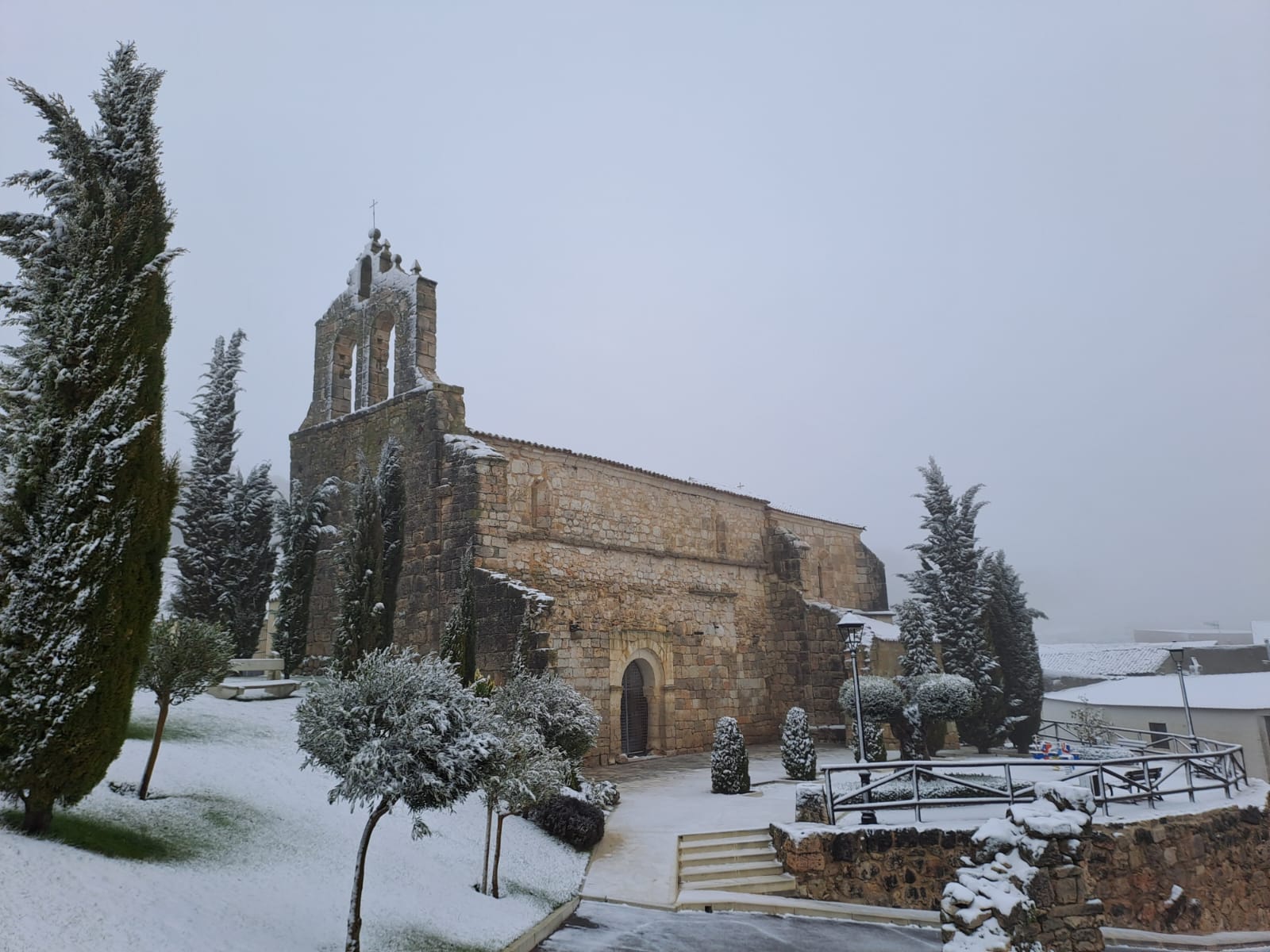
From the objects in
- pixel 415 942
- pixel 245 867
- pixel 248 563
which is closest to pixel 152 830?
pixel 245 867

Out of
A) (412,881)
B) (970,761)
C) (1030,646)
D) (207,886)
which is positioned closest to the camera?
(207,886)

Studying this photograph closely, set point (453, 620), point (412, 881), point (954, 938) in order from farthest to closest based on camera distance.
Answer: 1. point (453, 620)
2. point (412, 881)
3. point (954, 938)

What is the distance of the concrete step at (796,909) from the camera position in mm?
10406

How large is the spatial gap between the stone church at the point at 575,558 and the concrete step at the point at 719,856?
477cm

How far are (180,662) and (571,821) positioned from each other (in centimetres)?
597

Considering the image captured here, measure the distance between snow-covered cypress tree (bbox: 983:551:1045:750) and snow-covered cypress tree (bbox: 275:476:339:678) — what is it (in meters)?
19.4

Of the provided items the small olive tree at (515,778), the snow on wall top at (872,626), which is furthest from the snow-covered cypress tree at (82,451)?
the snow on wall top at (872,626)

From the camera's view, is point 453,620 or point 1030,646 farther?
point 1030,646

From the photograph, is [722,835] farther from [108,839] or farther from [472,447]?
[472,447]

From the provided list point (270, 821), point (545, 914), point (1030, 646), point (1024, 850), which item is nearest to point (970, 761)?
point (1024, 850)

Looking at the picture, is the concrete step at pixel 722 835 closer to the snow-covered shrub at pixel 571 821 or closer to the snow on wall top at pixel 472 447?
the snow-covered shrub at pixel 571 821

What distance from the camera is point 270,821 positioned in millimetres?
9133

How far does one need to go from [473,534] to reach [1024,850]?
11.7m

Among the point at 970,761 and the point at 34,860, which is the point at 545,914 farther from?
the point at 970,761
